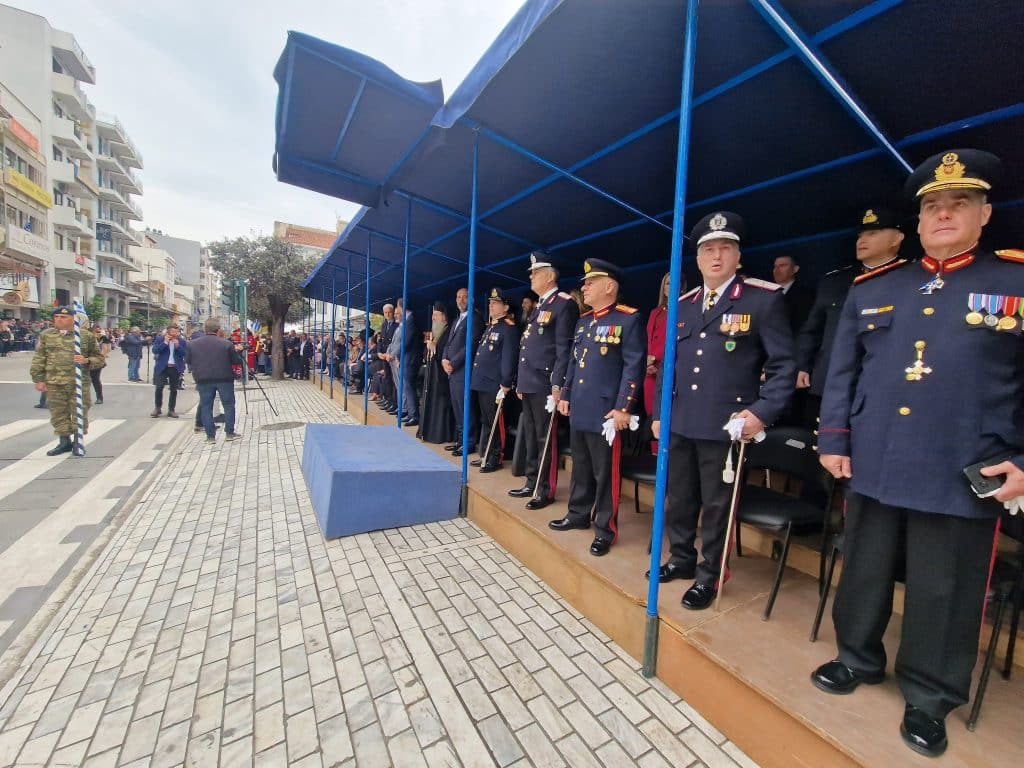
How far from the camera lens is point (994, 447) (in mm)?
1462

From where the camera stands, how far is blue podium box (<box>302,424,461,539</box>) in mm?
3633

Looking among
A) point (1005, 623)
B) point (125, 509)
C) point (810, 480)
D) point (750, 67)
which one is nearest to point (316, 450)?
point (125, 509)

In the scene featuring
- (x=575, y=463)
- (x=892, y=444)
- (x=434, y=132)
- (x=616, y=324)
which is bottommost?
(x=575, y=463)

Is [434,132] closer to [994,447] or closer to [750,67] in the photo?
[750,67]

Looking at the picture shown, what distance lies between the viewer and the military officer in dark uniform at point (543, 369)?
357 cm

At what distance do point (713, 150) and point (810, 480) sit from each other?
2179 millimetres

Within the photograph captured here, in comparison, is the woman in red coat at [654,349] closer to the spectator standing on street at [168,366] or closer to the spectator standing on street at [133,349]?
the spectator standing on street at [168,366]

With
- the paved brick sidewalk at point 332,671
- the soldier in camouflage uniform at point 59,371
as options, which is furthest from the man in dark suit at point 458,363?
the soldier in camouflage uniform at point 59,371

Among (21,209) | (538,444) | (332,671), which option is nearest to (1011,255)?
(538,444)

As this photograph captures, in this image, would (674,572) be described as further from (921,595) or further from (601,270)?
(601,270)

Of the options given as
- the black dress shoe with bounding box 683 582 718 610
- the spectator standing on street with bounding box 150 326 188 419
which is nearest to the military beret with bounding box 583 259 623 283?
the black dress shoe with bounding box 683 582 718 610

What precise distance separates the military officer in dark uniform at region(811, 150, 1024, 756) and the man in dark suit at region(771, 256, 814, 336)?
1848 millimetres

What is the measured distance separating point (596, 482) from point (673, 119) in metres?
2.35

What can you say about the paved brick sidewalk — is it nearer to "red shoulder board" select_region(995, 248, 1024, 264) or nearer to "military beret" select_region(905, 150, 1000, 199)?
"red shoulder board" select_region(995, 248, 1024, 264)
